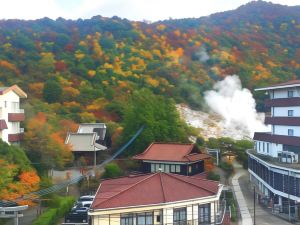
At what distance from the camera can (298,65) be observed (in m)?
83.3

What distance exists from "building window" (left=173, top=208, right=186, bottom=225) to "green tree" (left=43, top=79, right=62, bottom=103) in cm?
3284

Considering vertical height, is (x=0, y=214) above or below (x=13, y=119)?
below

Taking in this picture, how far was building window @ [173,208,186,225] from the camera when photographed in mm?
22750

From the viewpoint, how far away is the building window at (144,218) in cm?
2230

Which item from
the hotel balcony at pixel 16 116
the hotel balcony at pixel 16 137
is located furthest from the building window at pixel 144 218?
the hotel balcony at pixel 16 116

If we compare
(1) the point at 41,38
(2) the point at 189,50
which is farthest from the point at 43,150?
(2) the point at 189,50

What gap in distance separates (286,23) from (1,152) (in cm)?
8988

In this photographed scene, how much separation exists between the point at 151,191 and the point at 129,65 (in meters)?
48.2

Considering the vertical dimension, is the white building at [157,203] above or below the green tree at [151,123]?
below

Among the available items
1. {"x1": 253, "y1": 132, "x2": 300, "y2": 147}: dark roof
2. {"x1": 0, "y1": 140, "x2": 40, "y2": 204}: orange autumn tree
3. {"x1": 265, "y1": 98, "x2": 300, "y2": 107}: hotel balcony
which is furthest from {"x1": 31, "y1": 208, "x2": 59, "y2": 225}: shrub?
{"x1": 265, "y1": 98, "x2": 300, "y2": 107}: hotel balcony

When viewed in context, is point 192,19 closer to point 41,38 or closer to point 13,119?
point 41,38

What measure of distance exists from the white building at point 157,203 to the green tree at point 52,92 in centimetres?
2927

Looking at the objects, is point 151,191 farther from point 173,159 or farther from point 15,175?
point 173,159

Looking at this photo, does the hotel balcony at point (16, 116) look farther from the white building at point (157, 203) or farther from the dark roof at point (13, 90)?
the white building at point (157, 203)
